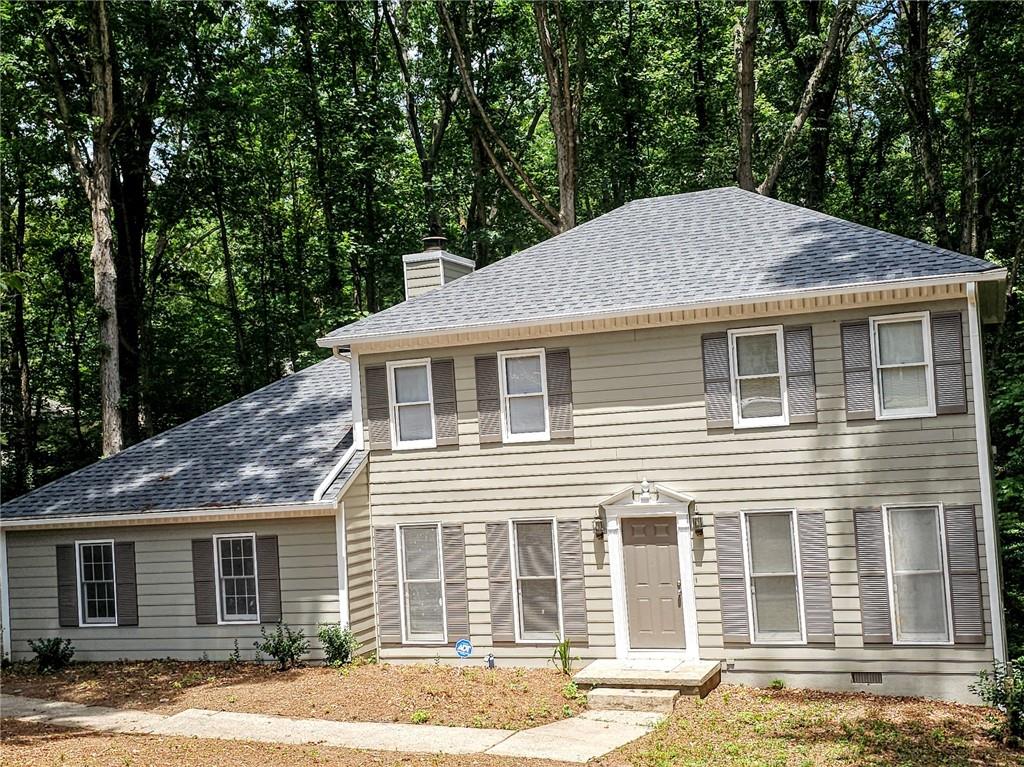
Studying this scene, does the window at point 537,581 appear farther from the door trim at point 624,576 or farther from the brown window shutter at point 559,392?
the brown window shutter at point 559,392

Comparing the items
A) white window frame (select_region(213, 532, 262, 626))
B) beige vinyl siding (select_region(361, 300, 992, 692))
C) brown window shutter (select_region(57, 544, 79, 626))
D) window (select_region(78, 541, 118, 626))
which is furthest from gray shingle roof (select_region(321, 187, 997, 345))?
brown window shutter (select_region(57, 544, 79, 626))

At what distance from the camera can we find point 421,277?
61.3 ft

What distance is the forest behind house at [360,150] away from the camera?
2344 cm

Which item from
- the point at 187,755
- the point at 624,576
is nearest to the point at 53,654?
the point at 187,755

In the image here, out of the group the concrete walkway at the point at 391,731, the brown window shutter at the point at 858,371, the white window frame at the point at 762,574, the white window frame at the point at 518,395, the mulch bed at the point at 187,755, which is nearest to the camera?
the mulch bed at the point at 187,755

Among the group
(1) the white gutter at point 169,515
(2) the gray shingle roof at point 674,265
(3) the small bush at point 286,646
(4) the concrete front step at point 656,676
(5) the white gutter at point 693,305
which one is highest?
(2) the gray shingle roof at point 674,265

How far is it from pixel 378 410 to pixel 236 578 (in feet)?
12.2

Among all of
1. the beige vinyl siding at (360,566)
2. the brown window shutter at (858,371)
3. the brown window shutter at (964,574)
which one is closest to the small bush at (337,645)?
the beige vinyl siding at (360,566)

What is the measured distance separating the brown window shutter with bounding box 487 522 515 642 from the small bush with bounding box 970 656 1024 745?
21.4 ft

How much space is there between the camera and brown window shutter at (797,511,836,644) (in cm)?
1362

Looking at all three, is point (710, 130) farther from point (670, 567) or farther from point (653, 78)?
point (670, 567)

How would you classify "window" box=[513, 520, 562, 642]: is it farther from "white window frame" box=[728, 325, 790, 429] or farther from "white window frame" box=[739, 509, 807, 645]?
"white window frame" box=[728, 325, 790, 429]

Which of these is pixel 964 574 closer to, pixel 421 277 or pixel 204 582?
pixel 421 277

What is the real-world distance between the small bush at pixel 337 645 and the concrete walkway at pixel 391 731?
2.59 m
